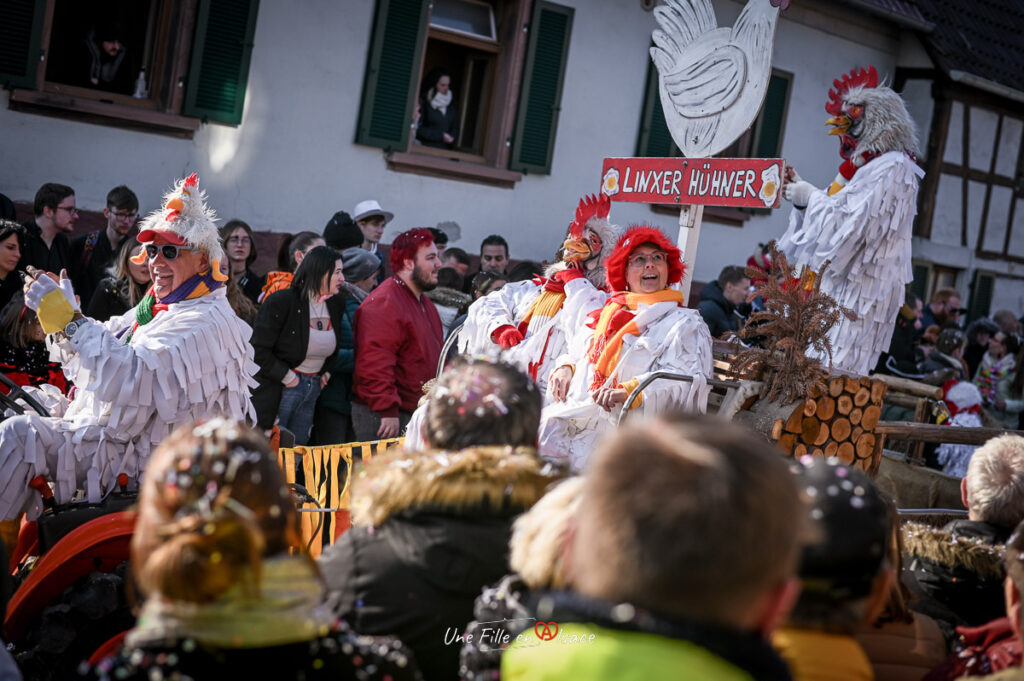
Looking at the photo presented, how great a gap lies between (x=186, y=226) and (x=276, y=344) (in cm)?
172

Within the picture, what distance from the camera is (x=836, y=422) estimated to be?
5.11 meters

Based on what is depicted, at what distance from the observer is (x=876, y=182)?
6496 millimetres

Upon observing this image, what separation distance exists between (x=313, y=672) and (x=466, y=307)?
593cm

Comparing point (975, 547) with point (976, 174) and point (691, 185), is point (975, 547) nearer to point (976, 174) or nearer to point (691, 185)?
point (691, 185)

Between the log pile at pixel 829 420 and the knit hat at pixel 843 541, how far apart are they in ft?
9.29

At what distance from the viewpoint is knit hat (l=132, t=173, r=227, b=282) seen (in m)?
4.50

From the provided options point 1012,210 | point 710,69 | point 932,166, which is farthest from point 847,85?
point 1012,210

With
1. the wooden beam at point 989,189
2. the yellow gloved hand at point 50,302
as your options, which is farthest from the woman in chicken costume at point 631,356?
the wooden beam at point 989,189

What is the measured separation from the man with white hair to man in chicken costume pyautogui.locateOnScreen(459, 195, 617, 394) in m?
2.77

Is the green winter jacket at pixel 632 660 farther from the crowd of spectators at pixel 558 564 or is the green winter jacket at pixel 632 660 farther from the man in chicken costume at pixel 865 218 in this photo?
the man in chicken costume at pixel 865 218

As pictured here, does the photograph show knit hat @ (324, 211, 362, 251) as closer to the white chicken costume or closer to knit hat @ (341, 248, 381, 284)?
knit hat @ (341, 248, 381, 284)

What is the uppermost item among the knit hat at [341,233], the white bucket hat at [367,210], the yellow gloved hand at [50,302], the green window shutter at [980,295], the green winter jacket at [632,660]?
the green window shutter at [980,295]

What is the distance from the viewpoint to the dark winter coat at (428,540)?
2436 mm

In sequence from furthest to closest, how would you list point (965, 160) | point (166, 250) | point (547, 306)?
point (965, 160)
point (547, 306)
point (166, 250)
